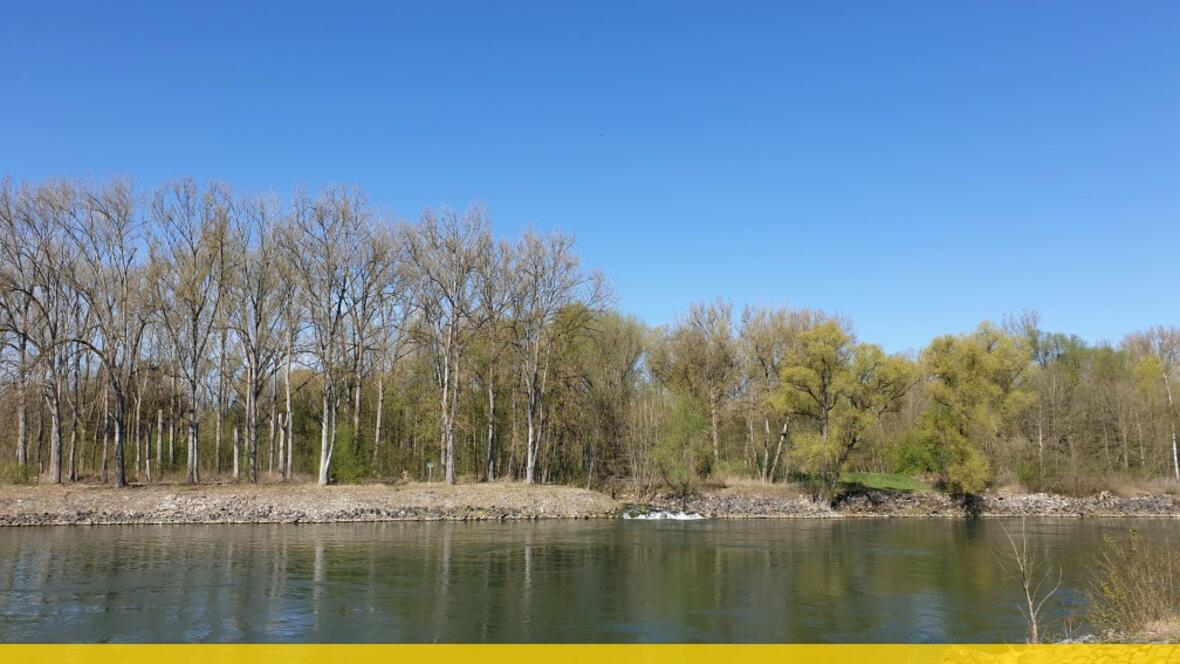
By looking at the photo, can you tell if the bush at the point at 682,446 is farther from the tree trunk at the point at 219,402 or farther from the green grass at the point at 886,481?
the tree trunk at the point at 219,402

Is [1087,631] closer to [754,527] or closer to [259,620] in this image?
[259,620]

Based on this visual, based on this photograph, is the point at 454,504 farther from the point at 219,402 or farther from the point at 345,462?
the point at 219,402

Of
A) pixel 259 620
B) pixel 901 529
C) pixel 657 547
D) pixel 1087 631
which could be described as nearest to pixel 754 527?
pixel 901 529

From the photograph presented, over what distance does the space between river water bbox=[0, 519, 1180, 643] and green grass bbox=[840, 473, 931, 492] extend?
18807mm

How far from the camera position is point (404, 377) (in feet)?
170

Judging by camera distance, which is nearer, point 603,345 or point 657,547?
point 657,547

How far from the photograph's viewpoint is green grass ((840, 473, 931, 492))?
2064 inches

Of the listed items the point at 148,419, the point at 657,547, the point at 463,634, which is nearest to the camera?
the point at 463,634

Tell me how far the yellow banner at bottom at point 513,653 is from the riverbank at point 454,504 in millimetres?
24777

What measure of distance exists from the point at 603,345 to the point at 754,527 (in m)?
21.4

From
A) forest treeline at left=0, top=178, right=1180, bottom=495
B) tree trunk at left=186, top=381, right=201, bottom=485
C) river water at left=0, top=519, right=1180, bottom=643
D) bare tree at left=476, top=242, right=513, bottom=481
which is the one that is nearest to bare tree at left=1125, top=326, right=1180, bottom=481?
forest treeline at left=0, top=178, right=1180, bottom=495

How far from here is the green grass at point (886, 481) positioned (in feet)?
172

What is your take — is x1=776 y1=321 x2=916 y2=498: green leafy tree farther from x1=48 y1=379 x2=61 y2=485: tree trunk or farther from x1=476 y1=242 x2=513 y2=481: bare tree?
x1=48 y1=379 x2=61 y2=485: tree trunk

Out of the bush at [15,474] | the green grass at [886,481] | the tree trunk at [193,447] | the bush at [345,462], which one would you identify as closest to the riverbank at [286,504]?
the bush at [15,474]
